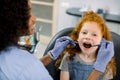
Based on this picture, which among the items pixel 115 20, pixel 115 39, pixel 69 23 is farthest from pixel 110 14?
pixel 115 39

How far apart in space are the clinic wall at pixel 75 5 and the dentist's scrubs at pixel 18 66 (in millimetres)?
2668

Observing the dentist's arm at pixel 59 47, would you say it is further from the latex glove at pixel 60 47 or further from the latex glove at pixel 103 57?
the latex glove at pixel 103 57

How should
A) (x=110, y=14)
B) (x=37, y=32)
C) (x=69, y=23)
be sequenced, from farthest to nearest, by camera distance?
(x=69, y=23) → (x=110, y=14) → (x=37, y=32)

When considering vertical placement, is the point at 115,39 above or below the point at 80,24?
below

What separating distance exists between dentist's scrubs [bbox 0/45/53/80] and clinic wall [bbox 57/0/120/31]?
2.67m

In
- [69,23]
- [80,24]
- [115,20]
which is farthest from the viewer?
[69,23]

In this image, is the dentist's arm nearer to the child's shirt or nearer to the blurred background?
the child's shirt

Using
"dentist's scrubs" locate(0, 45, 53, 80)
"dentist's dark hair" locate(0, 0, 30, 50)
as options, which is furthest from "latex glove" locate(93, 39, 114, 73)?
"dentist's dark hair" locate(0, 0, 30, 50)

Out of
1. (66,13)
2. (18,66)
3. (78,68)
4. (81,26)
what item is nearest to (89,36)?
(81,26)

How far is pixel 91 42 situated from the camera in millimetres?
1442

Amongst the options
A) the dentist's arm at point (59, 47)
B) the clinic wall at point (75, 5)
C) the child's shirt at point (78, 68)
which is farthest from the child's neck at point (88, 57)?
the clinic wall at point (75, 5)

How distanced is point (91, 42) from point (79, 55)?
16 cm

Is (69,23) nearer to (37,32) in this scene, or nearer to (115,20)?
(115,20)

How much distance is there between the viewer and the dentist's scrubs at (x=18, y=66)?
3.19ft
